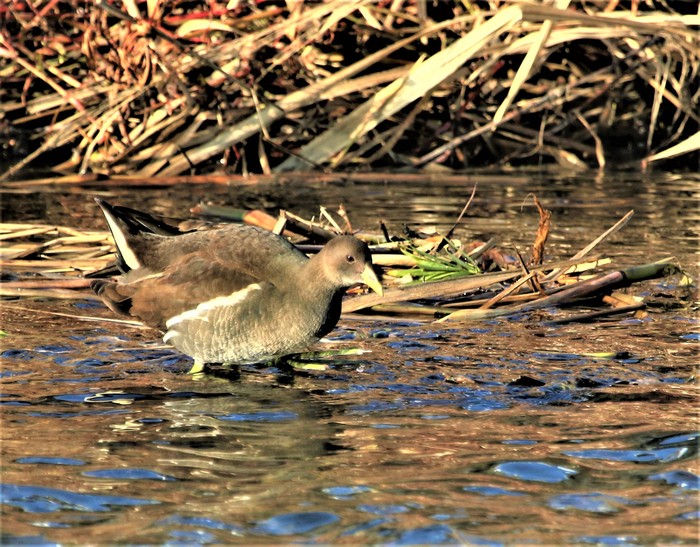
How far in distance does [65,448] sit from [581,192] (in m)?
6.35

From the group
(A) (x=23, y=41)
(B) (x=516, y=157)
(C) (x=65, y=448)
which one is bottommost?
(C) (x=65, y=448)

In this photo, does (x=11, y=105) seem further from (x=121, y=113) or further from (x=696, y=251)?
(x=696, y=251)

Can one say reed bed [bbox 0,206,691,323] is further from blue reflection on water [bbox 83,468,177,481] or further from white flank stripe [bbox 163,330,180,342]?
blue reflection on water [bbox 83,468,177,481]

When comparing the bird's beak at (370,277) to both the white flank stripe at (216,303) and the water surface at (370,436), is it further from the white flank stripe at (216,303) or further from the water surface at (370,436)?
the white flank stripe at (216,303)

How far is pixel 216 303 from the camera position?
5000mm

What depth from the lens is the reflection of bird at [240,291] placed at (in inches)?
193

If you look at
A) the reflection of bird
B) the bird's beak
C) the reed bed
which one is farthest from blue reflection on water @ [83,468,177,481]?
the reed bed

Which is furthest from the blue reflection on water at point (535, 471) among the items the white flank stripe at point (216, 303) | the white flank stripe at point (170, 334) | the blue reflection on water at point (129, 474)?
the white flank stripe at point (170, 334)

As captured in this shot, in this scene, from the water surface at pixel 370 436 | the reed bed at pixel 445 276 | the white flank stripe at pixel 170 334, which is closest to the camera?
the water surface at pixel 370 436

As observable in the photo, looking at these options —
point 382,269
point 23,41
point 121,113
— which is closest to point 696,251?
point 382,269

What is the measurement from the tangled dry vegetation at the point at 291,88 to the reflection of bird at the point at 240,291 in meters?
3.94

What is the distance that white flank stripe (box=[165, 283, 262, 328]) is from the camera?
196 inches

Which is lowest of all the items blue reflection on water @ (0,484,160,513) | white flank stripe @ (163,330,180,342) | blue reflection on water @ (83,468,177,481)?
blue reflection on water @ (0,484,160,513)

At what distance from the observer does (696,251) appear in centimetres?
721
